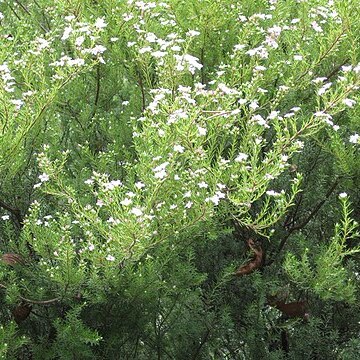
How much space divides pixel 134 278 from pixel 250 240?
922 mm

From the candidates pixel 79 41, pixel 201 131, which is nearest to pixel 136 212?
pixel 201 131

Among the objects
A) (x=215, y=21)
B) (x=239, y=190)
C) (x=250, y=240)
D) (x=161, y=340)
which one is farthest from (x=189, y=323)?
(x=215, y=21)

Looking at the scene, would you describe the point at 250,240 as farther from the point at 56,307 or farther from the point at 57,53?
the point at 57,53

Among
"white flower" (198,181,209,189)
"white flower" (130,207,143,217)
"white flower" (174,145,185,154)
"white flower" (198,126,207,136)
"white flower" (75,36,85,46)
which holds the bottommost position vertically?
"white flower" (130,207,143,217)

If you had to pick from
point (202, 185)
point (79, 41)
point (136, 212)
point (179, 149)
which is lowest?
point (136, 212)

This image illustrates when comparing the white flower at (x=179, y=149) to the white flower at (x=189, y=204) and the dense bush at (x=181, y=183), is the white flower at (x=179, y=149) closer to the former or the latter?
the dense bush at (x=181, y=183)

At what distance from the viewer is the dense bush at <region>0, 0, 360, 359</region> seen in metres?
3.55

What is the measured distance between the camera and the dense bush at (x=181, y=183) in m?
3.55

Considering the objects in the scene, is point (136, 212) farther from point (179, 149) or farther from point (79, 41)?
point (79, 41)

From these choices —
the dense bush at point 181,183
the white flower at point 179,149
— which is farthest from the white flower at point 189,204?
the white flower at point 179,149

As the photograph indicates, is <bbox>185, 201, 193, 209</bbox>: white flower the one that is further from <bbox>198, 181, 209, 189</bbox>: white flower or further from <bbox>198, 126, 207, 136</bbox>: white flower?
<bbox>198, 126, 207, 136</bbox>: white flower

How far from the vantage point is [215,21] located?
4.36 m

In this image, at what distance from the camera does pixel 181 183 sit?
3580mm

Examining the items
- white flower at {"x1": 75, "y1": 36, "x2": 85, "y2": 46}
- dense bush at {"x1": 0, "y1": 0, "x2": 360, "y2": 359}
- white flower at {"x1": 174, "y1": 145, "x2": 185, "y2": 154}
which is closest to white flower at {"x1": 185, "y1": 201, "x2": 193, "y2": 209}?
dense bush at {"x1": 0, "y1": 0, "x2": 360, "y2": 359}
